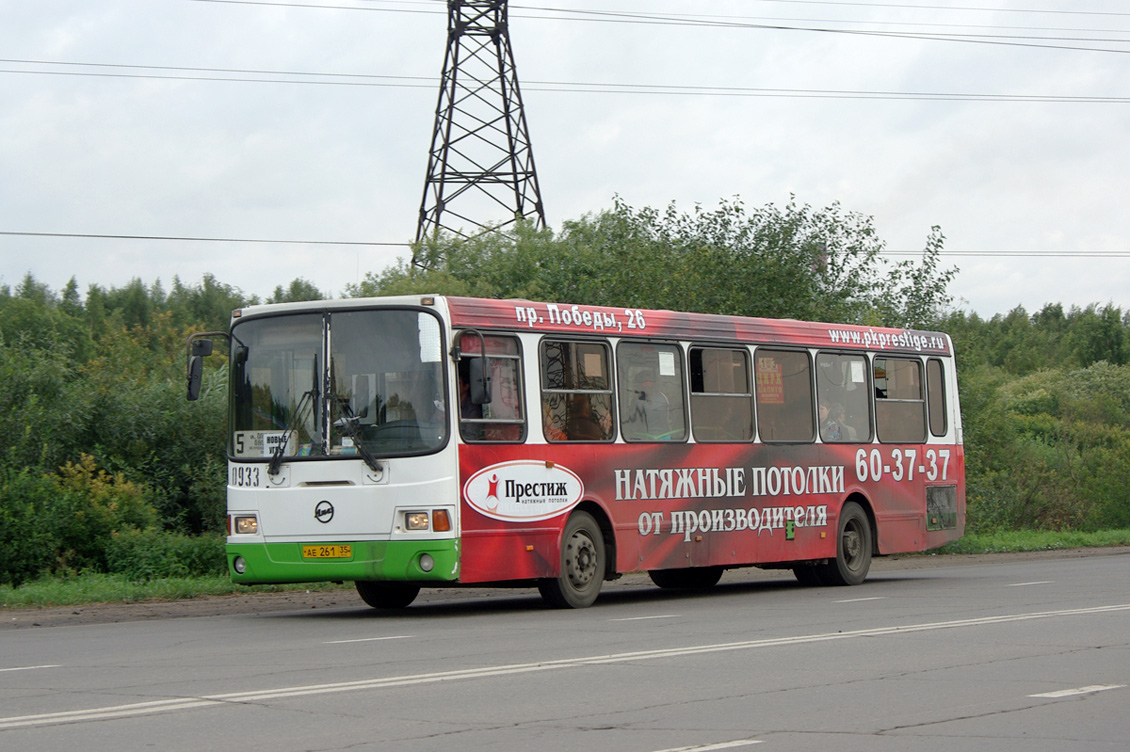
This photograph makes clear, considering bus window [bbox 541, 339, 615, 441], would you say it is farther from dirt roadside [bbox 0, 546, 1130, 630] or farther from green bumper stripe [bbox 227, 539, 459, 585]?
dirt roadside [bbox 0, 546, 1130, 630]

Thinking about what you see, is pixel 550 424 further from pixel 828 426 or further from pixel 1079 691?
pixel 1079 691

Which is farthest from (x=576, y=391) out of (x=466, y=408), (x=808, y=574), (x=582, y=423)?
(x=808, y=574)

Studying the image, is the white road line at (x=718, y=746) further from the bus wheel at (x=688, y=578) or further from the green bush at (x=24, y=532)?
the green bush at (x=24, y=532)

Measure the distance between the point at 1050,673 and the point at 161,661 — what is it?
20.2 feet

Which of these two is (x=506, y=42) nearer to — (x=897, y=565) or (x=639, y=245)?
(x=639, y=245)

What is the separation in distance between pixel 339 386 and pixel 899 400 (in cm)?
904

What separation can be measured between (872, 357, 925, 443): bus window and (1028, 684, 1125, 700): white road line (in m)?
10.8

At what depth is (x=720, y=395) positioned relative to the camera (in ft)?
55.2

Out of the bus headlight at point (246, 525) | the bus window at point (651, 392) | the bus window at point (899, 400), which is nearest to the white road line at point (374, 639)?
the bus headlight at point (246, 525)

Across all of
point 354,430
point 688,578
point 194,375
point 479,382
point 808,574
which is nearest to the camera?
point 479,382

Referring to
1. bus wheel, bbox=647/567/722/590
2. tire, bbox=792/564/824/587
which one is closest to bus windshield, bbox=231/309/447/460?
bus wheel, bbox=647/567/722/590

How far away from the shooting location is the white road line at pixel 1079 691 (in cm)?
819

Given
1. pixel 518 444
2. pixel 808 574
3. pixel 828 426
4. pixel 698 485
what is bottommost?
pixel 808 574

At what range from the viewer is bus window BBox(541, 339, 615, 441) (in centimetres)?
1464
